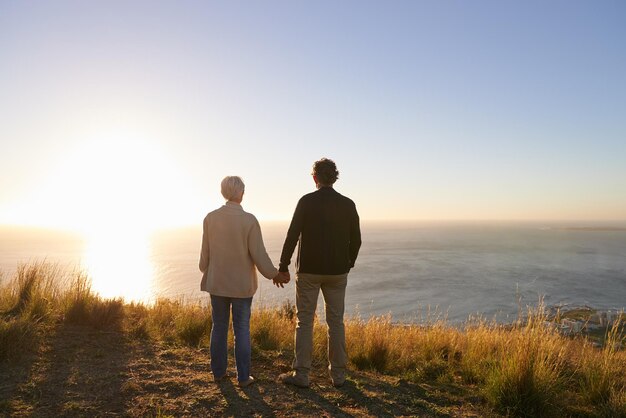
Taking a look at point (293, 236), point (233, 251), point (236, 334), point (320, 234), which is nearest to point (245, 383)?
point (236, 334)

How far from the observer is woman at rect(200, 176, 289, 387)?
14.2 feet

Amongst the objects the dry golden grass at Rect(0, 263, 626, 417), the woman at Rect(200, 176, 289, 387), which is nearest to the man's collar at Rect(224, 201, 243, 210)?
the woman at Rect(200, 176, 289, 387)

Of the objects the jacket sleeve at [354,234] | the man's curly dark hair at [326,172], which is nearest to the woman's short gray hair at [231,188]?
the man's curly dark hair at [326,172]

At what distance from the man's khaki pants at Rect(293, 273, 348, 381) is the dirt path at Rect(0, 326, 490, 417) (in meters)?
0.26

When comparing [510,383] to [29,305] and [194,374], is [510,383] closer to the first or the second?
[194,374]

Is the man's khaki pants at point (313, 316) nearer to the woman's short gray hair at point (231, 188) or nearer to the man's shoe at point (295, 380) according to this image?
the man's shoe at point (295, 380)

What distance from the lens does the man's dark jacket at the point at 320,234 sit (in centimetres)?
446

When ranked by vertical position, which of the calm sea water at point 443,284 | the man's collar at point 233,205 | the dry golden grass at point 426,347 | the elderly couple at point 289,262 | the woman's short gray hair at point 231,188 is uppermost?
the woman's short gray hair at point 231,188

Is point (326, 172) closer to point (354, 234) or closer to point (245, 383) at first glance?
point (354, 234)

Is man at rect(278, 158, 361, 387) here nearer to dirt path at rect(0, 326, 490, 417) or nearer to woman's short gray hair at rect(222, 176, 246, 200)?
dirt path at rect(0, 326, 490, 417)

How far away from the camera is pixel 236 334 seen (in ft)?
14.6

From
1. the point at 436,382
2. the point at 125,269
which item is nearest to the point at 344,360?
the point at 436,382

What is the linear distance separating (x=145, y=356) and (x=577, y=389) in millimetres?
5426

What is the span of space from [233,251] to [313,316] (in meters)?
1.18
